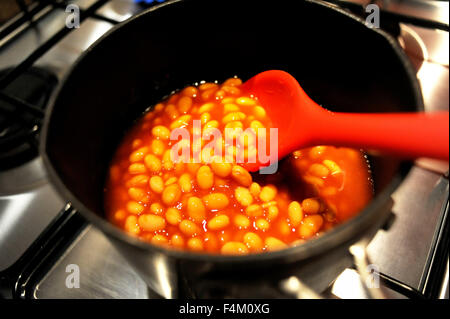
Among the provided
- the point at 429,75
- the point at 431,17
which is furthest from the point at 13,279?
the point at 431,17

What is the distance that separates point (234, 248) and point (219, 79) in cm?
54

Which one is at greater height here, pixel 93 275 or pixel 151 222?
pixel 151 222

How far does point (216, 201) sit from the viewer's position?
2.93 ft

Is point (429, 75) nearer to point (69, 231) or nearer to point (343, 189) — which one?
point (343, 189)

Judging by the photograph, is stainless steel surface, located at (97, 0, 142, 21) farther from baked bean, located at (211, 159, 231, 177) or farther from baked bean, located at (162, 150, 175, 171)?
baked bean, located at (211, 159, 231, 177)

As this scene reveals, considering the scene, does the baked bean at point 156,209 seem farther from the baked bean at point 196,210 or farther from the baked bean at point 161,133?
the baked bean at point 161,133

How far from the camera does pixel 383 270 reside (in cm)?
90

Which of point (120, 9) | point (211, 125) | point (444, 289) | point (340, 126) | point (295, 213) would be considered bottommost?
point (444, 289)

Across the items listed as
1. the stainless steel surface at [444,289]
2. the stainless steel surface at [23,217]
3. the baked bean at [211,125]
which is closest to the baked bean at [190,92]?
the baked bean at [211,125]

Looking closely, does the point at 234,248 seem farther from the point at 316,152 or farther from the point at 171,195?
the point at 316,152

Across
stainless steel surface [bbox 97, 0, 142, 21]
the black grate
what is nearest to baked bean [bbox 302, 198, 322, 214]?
the black grate

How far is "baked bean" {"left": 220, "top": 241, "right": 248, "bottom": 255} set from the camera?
2.66 feet

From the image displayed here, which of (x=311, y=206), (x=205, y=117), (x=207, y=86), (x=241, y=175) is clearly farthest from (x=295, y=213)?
(x=207, y=86)

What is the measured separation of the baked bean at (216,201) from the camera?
0.89 meters
